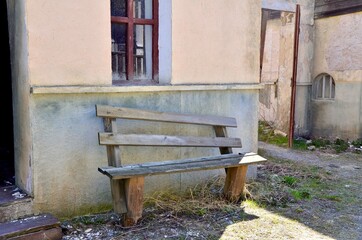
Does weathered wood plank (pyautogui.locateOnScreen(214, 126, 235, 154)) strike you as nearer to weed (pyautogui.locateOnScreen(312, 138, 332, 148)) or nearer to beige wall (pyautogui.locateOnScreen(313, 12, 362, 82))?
weed (pyautogui.locateOnScreen(312, 138, 332, 148))

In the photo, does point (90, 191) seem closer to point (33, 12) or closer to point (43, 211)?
point (43, 211)

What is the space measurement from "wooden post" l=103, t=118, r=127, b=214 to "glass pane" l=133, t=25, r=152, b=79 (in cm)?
93

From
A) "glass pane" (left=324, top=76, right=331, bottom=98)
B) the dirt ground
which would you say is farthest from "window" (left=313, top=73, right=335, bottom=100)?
the dirt ground

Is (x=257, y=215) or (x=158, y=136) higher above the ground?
(x=158, y=136)

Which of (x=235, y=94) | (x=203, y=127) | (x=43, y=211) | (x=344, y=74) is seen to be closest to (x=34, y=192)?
(x=43, y=211)

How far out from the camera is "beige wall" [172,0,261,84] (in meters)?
4.27

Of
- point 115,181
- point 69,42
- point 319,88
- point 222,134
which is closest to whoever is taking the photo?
point 115,181

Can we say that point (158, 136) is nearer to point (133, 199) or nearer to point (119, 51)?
point (133, 199)

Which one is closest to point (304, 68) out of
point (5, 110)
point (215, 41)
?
point (215, 41)

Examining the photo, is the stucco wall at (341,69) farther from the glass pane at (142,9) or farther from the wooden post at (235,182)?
the glass pane at (142,9)

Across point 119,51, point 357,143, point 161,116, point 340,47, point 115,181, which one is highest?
point 340,47

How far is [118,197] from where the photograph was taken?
11.3 ft

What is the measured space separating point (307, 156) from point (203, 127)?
11.3 ft

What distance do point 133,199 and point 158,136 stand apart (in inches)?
29.9
